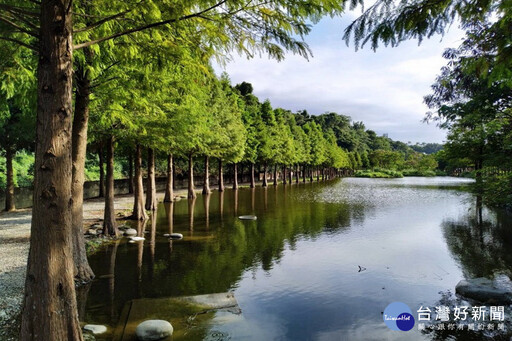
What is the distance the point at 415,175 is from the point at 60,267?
108 metres

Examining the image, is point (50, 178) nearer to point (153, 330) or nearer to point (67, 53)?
point (67, 53)

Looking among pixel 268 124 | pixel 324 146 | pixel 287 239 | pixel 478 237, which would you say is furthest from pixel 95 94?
pixel 324 146

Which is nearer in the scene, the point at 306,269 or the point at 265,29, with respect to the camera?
the point at 265,29

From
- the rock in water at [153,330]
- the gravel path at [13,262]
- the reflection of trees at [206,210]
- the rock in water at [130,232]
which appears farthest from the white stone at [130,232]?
the rock in water at [153,330]

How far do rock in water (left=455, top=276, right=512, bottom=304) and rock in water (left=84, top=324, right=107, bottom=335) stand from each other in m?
8.57

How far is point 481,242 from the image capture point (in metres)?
15.2

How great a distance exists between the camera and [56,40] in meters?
4.39

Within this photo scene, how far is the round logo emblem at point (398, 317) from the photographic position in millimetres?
7590

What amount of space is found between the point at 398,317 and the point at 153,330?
17.4 ft

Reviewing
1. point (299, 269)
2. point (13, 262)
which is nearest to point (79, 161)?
point (13, 262)

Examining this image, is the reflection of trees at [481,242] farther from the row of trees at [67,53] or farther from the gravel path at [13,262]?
the gravel path at [13,262]

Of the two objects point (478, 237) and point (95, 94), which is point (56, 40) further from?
point (478, 237)

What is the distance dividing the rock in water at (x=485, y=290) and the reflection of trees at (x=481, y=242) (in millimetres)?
1199

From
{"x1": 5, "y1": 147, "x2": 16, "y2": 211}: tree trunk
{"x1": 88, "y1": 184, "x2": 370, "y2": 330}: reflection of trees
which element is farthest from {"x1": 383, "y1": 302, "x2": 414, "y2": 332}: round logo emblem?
{"x1": 5, "y1": 147, "x2": 16, "y2": 211}: tree trunk
